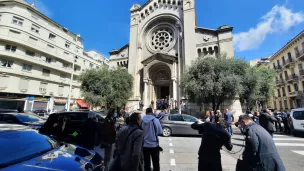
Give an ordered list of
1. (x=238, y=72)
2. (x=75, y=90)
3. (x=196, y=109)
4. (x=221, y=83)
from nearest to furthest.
A: 1. (x=221, y=83)
2. (x=238, y=72)
3. (x=196, y=109)
4. (x=75, y=90)

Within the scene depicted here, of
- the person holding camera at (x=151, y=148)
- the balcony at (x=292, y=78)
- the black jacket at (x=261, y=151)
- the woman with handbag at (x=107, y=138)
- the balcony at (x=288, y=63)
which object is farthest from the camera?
the balcony at (x=288, y=63)

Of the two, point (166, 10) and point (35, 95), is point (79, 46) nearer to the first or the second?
point (35, 95)

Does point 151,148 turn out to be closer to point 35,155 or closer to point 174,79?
point 35,155

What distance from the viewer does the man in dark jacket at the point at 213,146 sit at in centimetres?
247

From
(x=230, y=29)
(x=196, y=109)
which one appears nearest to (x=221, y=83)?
(x=196, y=109)

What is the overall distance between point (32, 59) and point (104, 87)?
13.5 m

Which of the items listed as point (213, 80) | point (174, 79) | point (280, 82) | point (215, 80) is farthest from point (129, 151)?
point (280, 82)

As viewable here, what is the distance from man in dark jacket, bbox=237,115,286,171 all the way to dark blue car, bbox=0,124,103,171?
8.25 ft

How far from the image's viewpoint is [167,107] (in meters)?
18.6

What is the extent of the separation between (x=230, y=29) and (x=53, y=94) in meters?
28.6

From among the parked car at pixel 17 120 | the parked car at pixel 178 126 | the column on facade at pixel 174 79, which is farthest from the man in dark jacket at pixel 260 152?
the column on facade at pixel 174 79

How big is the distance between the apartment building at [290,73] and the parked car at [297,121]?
18989mm

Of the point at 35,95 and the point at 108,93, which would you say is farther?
the point at 35,95

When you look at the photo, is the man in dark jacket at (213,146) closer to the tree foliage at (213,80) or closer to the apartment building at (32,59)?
the tree foliage at (213,80)
